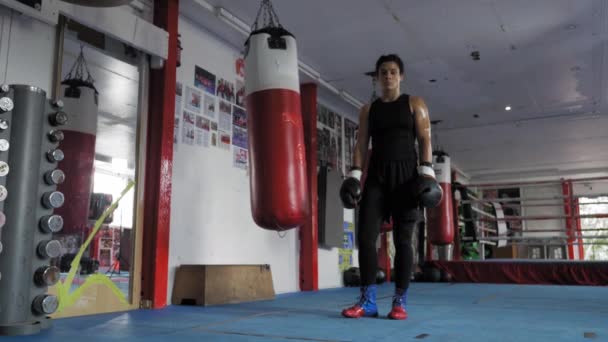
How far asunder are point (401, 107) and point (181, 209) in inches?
75.3

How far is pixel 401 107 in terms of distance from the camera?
101 inches

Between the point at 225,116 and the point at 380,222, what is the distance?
221cm

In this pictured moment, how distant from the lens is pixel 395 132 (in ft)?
8.35

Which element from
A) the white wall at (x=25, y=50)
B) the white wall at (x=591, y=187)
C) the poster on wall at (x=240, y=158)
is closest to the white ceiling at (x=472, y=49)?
the poster on wall at (x=240, y=158)

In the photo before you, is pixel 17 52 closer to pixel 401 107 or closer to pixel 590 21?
pixel 401 107

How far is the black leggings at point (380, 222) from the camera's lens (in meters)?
2.43

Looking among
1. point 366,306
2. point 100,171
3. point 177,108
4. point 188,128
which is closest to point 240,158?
point 188,128

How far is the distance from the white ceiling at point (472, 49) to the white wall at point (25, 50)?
1.22 m

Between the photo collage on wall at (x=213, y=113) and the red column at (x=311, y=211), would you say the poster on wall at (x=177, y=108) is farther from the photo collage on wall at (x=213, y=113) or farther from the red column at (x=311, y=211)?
the red column at (x=311, y=211)

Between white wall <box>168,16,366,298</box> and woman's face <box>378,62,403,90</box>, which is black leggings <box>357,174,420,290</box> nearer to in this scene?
woman's face <box>378,62,403,90</box>

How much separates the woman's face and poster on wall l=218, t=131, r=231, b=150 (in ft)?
6.44

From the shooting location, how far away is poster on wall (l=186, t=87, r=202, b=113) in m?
A: 3.87

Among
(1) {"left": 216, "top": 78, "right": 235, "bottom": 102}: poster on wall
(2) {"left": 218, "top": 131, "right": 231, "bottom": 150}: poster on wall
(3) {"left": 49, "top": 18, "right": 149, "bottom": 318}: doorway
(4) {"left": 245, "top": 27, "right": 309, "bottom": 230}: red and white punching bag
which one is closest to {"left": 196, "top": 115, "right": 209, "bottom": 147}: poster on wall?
(2) {"left": 218, "top": 131, "right": 231, "bottom": 150}: poster on wall

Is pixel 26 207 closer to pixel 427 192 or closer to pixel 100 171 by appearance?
pixel 100 171
